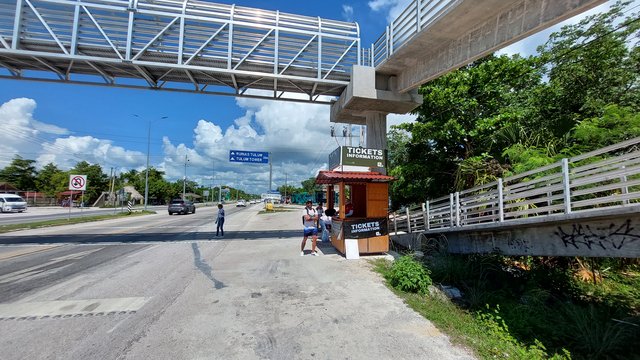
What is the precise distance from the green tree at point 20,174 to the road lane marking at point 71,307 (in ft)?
234

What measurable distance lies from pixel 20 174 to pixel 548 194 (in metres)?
79.1

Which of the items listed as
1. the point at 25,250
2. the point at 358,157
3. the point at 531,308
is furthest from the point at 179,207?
the point at 531,308

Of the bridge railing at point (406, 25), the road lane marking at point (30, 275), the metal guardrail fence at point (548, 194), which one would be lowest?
the road lane marking at point (30, 275)

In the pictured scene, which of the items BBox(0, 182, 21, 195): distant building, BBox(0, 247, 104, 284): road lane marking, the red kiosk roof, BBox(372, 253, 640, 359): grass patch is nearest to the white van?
BBox(0, 182, 21, 195): distant building

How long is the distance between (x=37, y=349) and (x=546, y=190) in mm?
8408

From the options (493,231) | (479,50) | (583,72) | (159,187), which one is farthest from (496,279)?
(159,187)

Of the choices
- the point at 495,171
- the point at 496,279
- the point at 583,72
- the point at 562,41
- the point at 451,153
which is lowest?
the point at 496,279

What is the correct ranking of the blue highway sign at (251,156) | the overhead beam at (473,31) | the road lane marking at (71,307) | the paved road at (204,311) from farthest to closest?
the blue highway sign at (251,156) → the overhead beam at (473,31) → the road lane marking at (71,307) → the paved road at (204,311)

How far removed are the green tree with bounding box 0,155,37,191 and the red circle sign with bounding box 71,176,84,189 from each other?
5128cm

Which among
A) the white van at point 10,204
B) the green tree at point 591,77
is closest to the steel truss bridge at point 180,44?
the green tree at point 591,77

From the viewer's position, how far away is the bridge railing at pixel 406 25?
9445mm

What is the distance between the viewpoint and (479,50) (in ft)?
29.7

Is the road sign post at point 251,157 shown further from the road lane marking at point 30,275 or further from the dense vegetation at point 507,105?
the road lane marking at point 30,275

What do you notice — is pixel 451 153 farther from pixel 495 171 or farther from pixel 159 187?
pixel 159 187
